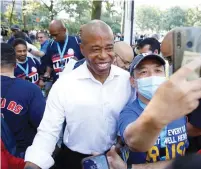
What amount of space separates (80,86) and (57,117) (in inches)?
10.1

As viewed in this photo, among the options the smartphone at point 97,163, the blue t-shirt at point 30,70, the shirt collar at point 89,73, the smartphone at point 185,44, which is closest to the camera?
the smartphone at point 185,44

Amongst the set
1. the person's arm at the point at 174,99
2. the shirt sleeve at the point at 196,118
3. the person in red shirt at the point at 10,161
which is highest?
the person's arm at the point at 174,99

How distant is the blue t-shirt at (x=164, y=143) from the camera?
179 cm

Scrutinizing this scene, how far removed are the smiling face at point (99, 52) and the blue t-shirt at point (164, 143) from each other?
40 cm

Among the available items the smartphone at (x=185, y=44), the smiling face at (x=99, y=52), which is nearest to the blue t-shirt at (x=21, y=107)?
the smiling face at (x=99, y=52)

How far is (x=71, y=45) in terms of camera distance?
511cm

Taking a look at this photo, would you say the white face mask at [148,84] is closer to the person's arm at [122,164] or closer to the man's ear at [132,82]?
the man's ear at [132,82]

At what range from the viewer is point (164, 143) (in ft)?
5.89

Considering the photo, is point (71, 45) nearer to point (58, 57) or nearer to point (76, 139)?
point (58, 57)

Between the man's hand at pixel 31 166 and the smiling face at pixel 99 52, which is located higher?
the smiling face at pixel 99 52

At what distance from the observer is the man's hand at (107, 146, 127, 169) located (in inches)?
67.9

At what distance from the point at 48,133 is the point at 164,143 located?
2.17 feet

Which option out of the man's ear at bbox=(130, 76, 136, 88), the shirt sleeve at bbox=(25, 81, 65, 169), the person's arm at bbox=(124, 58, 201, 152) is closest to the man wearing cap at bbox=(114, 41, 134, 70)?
the man's ear at bbox=(130, 76, 136, 88)

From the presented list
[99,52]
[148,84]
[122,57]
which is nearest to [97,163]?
[148,84]
